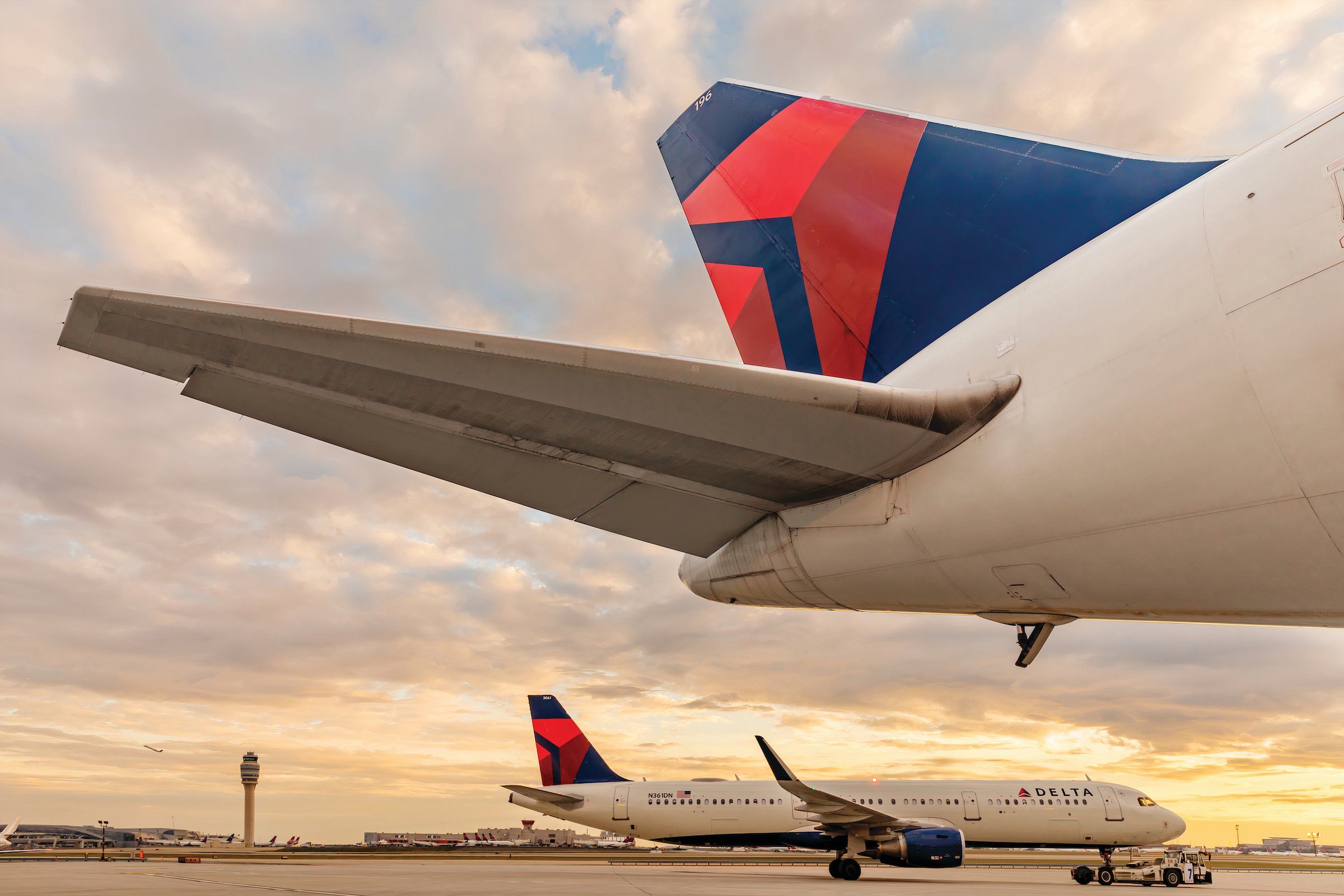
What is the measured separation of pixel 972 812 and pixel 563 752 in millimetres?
19647

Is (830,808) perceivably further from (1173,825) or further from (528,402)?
(528,402)

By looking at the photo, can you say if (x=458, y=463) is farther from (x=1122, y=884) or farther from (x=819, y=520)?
(x=1122, y=884)

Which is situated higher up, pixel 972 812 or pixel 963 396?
pixel 963 396

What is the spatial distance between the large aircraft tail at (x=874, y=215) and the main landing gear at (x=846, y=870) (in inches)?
1065

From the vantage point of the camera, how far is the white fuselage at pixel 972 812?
30.5 metres

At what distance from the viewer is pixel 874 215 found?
6434mm

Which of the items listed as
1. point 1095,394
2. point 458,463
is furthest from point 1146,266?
point 458,463

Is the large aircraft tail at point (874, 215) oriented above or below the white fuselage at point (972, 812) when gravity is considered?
above

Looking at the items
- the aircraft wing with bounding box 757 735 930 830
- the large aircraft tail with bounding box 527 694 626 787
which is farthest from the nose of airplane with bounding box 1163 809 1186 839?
the large aircraft tail with bounding box 527 694 626 787

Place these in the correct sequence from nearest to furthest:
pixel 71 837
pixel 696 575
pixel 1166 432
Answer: pixel 1166 432, pixel 696 575, pixel 71 837

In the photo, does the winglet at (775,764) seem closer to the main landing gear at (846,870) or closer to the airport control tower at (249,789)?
the main landing gear at (846,870)

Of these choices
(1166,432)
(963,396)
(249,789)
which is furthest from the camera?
(249,789)

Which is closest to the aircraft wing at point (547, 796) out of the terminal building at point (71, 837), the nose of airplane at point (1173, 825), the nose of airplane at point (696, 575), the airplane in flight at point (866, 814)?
the airplane in flight at point (866, 814)

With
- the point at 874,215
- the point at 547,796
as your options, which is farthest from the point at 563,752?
the point at 874,215
